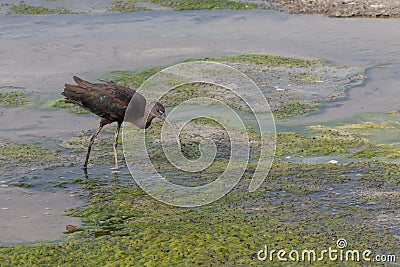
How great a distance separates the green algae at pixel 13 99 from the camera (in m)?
10.6

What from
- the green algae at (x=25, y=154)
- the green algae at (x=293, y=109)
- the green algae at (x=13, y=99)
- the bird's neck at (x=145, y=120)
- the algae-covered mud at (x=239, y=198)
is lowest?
the algae-covered mud at (x=239, y=198)

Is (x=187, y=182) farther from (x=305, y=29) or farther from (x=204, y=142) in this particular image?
(x=305, y=29)

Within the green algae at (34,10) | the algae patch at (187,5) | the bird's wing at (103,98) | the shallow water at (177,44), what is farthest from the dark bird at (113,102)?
the algae patch at (187,5)

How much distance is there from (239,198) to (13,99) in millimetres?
4635

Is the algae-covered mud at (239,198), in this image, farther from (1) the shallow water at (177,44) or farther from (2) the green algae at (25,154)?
(1) the shallow water at (177,44)

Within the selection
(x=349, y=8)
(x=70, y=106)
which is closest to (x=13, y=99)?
(x=70, y=106)

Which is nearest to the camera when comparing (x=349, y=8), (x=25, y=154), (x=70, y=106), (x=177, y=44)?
(x=25, y=154)

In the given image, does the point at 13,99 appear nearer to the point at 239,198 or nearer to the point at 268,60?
the point at 268,60

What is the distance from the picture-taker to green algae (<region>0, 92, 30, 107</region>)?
1064 cm

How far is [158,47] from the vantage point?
13562 mm

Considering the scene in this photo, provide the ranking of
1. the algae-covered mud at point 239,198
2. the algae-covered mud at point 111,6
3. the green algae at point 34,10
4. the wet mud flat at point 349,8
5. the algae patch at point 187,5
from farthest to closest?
1. the algae patch at point 187,5
2. the algae-covered mud at point 111,6
3. the green algae at point 34,10
4. the wet mud flat at point 349,8
5. the algae-covered mud at point 239,198

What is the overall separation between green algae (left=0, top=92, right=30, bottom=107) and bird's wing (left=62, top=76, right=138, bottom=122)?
2.39m

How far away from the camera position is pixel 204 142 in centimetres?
917

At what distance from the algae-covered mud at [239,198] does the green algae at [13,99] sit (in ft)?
1.74
